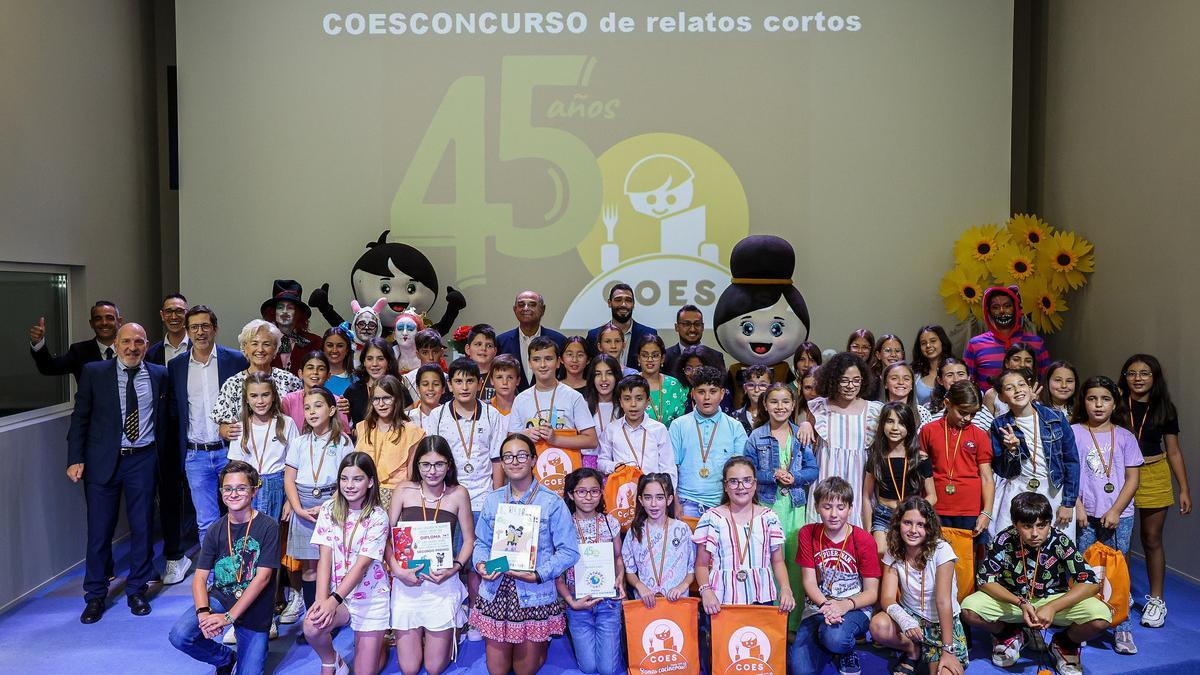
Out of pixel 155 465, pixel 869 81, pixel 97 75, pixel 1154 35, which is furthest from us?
pixel 869 81

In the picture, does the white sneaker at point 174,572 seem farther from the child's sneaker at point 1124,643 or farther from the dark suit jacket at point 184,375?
the child's sneaker at point 1124,643

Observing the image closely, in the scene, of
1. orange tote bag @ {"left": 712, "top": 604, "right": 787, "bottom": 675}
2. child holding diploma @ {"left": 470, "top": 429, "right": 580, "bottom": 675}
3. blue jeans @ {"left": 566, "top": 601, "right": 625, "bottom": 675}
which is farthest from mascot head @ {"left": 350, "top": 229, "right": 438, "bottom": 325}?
orange tote bag @ {"left": 712, "top": 604, "right": 787, "bottom": 675}

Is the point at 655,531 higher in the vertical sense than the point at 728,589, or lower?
higher

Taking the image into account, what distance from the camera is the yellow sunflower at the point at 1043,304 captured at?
636 cm

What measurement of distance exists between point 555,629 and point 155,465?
7.79ft

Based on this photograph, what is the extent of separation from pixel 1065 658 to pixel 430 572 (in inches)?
107

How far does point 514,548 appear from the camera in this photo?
3816mm

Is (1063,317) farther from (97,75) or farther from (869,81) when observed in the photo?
(97,75)

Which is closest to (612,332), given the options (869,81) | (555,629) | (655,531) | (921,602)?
(655,531)

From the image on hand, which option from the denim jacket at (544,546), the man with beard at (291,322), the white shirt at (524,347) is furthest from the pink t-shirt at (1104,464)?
the man with beard at (291,322)

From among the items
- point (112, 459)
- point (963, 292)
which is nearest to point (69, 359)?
point (112, 459)

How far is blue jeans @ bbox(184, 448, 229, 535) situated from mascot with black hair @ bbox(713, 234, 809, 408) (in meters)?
2.77

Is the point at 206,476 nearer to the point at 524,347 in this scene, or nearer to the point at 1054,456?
the point at 524,347

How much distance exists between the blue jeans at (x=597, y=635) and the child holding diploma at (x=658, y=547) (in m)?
0.15
